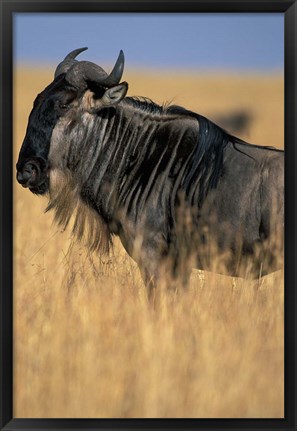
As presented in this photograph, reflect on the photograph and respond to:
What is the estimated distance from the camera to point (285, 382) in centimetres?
464

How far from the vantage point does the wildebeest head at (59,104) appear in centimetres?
578

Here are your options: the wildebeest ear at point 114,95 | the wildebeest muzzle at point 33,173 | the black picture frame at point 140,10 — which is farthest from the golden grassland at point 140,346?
the wildebeest ear at point 114,95

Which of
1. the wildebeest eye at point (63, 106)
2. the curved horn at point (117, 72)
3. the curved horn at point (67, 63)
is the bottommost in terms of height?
the wildebeest eye at point (63, 106)

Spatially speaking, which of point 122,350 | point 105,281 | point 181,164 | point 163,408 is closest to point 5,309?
point 122,350

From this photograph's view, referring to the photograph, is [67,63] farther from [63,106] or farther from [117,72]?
[117,72]

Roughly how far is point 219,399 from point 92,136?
2.39 m

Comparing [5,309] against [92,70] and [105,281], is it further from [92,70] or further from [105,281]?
[92,70]

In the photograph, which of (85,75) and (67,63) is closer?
(85,75)

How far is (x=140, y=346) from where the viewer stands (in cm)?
482

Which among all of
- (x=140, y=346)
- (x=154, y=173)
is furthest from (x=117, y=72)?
(x=140, y=346)

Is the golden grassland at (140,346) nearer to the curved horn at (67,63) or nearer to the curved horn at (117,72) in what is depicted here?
the curved horn at (117,72)

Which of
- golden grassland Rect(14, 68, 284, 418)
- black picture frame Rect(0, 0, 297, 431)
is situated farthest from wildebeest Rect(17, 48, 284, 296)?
black picture frame Rect(0, 0, 297, 431)

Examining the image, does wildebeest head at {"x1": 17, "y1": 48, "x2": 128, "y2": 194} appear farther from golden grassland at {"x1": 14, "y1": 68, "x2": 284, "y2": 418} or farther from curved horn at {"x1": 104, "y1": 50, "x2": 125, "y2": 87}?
golden grassland at {"x1": 14, "y1": 68, "x2": 284, "y2": 418}

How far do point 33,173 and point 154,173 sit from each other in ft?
2.85
